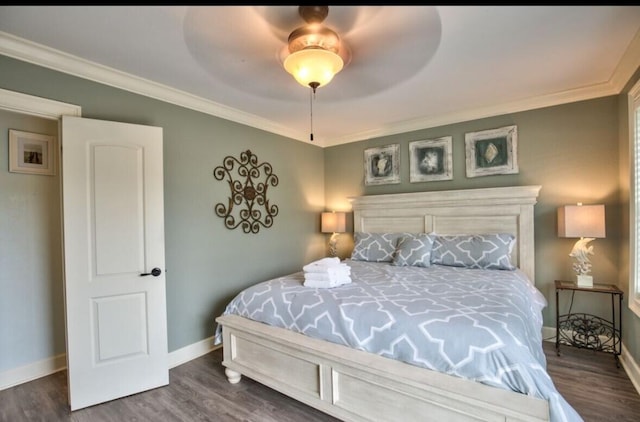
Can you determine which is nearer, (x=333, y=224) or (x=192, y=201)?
(x=192, y=201)

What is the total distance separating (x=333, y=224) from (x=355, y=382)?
2626mm

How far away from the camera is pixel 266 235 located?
12.3 ft

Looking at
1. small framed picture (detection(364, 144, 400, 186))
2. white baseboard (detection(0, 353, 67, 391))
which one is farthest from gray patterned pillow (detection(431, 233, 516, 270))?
white baseboard (detection(0, 353, 67, 391))

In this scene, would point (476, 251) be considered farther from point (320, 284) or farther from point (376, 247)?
point (320, 284)

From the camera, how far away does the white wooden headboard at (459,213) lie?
314 centimetres

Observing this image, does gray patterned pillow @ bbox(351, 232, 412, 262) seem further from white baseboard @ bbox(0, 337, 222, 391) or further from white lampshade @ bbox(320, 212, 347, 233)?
white baseboard @ bbox(0, 337, 222, 391)

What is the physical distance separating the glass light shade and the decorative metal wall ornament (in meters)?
1.67

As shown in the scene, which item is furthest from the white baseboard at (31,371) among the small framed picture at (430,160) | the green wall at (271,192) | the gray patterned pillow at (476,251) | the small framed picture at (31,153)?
the small framed picture at (430,160)

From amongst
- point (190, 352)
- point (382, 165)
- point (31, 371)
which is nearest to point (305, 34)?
point (382, 165)

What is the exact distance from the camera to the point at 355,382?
5.82 feet

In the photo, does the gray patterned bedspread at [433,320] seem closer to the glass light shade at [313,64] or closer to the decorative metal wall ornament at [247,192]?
the decorative metal wall ornament at [247,192]

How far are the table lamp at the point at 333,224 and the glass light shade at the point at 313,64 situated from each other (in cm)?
251

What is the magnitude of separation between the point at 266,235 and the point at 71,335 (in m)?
2.03

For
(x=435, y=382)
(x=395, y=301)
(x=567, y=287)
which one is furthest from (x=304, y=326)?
(x=567, y=287)
